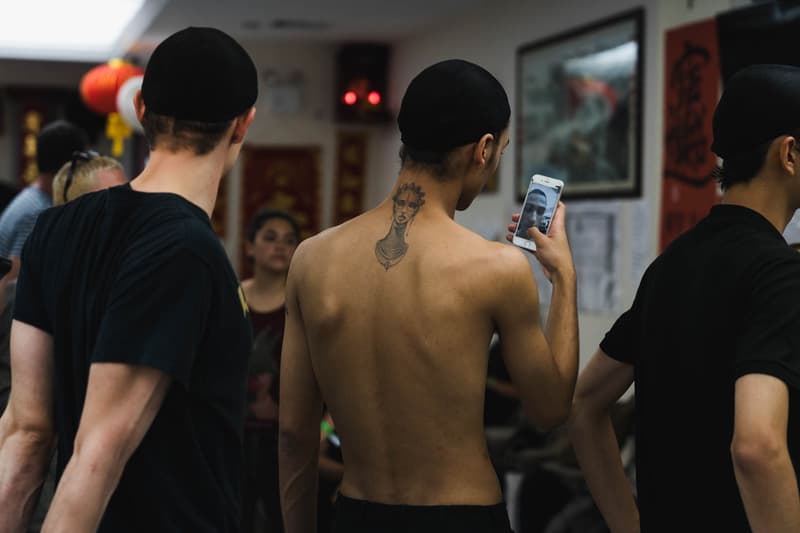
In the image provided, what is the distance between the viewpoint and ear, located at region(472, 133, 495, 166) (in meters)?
2.02

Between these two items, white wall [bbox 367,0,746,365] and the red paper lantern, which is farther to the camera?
the red paper lantern

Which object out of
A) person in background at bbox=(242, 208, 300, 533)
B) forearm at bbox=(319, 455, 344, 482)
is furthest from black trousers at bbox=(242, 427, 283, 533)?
forearm at bbox=(319, 455, 344, 482)

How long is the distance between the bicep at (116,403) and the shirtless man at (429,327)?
529 mm

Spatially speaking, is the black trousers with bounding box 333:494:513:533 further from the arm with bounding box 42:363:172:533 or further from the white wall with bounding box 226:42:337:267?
the white wall with bounding box 226:42:337:267

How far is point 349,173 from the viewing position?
8.37m

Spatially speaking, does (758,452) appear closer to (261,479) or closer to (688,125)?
(261,479)

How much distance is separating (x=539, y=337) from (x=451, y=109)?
1.29 ft

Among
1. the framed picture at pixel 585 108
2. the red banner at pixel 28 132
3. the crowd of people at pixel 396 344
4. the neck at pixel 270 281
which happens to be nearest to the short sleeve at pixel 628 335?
the crowd of people at pixel 396 344

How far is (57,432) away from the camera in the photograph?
171 cm

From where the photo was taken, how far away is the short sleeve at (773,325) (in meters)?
1.70

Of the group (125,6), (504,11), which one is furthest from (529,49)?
(125,6)

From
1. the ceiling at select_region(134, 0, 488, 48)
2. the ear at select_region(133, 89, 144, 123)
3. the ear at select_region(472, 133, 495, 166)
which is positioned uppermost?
the ceiling at select_region(134, 0, 488, 48)

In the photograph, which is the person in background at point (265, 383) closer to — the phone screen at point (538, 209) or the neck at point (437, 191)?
the phone screen at point (538, 209)

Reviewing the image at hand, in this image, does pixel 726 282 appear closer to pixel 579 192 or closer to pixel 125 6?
pixel 579 192
